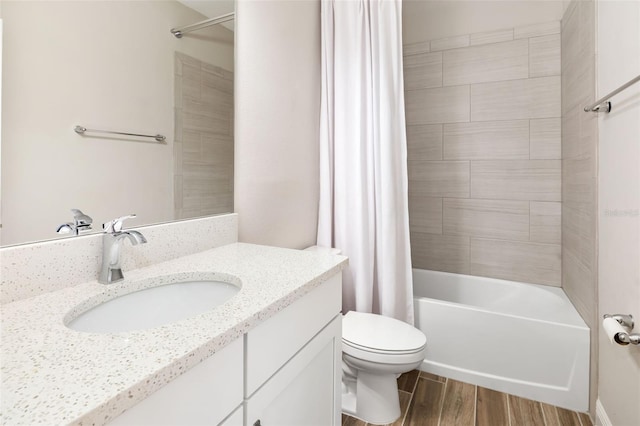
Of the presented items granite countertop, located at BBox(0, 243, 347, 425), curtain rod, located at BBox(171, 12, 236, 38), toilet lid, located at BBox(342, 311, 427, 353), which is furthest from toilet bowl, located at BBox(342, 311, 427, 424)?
curtain rod, located at BBox(171, 12, 236, 38)

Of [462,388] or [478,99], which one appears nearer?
[462,388]

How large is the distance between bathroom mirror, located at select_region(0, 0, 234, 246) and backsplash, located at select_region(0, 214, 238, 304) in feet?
0.12

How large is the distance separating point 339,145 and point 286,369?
1.41 metres

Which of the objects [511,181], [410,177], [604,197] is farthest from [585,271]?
[410,177]

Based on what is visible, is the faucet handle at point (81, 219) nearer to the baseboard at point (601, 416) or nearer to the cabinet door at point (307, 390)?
the cabinet door at point (307, 390)

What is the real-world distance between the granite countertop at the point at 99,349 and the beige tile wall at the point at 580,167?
1539 mm

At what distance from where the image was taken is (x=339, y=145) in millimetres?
2025

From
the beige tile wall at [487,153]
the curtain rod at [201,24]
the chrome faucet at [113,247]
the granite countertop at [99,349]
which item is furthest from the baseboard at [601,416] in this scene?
the curtain rod at [201,24]

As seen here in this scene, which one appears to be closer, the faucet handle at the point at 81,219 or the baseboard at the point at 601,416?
the faucet handle at the point at 81,219

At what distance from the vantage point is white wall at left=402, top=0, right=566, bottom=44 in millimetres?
2367

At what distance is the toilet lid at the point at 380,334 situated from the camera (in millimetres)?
1533

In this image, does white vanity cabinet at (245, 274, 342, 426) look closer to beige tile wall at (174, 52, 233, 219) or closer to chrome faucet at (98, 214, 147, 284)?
chrome faucet at (98, 214, 147, 284)

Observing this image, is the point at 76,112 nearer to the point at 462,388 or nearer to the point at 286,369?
the point at 286,369

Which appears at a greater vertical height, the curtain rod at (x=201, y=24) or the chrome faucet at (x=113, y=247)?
the curtain rod at (x=201, y=24)
